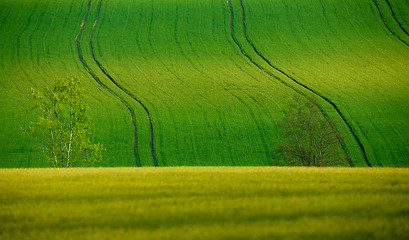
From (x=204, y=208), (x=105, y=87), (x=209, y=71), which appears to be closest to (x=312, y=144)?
(x=209, y=71)

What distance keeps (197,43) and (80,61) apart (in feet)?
53.2

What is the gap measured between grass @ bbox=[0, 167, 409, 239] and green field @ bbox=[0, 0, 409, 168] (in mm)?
22551

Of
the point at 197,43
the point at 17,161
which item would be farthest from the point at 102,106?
the point at 197,43

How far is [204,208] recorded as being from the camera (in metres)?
8.88

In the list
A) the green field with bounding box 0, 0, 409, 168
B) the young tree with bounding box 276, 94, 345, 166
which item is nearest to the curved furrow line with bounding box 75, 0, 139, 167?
the green field with bounding box 0, 0, 409, 168

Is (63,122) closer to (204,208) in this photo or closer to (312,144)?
(312,144)

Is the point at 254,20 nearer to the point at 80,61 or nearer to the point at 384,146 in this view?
the point at 80,61

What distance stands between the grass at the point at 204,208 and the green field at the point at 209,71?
22.6 m

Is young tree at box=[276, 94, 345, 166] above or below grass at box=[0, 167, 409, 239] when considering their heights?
below

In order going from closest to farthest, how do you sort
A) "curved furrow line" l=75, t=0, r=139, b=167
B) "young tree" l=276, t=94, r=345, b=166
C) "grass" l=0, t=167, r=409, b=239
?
"grass" l=0, t=167, r=409, b=239, "young tree" l=276, t=94, r=345, b=166, "curved furrow line" l=75, t=0, r=139, b=167

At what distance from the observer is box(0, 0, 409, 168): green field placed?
37469 millimetres

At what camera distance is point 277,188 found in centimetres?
1170

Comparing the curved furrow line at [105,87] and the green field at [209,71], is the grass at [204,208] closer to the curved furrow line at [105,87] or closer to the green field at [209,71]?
the green field at [209,71]

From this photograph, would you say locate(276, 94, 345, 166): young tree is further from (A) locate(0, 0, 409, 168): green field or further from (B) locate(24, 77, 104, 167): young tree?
(B) locate(24, 77, 104, 167): young tree
